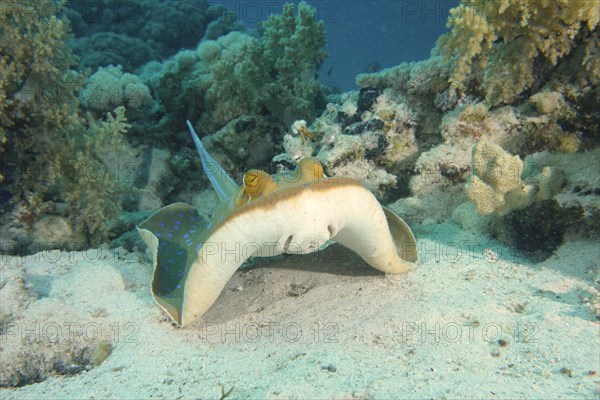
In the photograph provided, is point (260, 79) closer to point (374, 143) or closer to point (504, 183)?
point (374, 143)

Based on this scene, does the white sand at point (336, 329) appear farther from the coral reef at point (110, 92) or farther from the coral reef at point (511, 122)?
the coral reef at point (110, 92)

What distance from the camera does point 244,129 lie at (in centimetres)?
778

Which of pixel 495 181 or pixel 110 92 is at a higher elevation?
pixel 110 92

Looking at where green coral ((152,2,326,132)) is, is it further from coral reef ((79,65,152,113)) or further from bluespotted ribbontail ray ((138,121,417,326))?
bluespotted ribbontail ray ((138,121,417,326))

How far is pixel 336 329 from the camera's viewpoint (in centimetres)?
305

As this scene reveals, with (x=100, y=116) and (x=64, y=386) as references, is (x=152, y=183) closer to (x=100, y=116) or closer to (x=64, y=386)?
(x=100, y=116)

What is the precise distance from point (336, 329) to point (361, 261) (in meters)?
1.29

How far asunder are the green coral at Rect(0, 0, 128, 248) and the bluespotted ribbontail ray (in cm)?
197

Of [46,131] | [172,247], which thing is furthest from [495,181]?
[46,131]

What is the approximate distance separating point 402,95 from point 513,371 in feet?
14.6

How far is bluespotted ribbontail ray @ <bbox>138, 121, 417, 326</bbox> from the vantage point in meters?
2.60

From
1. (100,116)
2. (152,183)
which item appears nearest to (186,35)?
(100,116)

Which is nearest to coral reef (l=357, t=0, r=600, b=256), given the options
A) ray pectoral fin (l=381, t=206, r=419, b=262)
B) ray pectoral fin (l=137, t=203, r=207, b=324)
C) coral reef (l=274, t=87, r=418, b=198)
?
coral reef (l=274, t=87, r=418, b=198)

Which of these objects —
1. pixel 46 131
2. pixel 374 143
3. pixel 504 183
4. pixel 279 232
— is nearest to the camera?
pixel 279 232
